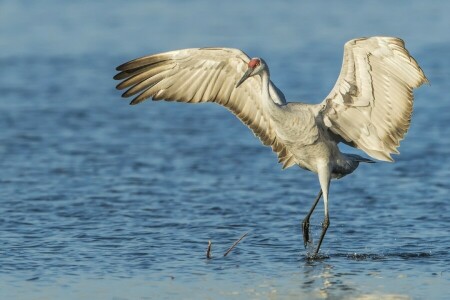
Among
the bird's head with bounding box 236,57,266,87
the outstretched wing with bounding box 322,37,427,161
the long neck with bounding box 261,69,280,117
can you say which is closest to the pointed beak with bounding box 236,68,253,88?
the bird's head with bounding box 236,57,266,87

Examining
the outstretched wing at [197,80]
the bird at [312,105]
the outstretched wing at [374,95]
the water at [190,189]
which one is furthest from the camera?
the outstretched wing at [197,80]

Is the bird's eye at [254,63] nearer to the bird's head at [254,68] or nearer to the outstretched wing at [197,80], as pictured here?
the bird's head at [254,68]

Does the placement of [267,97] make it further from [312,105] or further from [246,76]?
[312,105]

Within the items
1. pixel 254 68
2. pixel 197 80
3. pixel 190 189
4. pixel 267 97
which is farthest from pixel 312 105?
pixel 190 189

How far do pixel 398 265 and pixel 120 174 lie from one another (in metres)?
5.47

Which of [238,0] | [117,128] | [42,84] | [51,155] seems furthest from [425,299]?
[238,0]

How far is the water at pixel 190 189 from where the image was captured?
9875 mm

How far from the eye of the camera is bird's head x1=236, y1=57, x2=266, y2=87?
34.8ft

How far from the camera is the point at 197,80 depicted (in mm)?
11469

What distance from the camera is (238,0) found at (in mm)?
32562

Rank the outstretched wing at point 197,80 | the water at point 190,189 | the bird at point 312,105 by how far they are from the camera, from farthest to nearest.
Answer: the outstretched wing at point 197,80
the bird at point 312,105
the water at point 190,189

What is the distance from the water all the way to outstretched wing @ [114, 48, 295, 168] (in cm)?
134

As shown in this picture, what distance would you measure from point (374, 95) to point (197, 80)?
1.82 metres

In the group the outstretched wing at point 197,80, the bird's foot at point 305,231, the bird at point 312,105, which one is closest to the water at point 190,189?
the bird's foot at point 305,231
